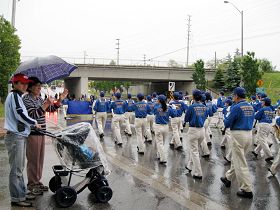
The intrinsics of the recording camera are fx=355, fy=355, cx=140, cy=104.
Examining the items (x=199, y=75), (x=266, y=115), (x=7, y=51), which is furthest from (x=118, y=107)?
(x=199, y=75)

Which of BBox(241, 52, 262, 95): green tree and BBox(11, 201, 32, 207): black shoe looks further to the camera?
BBox(241, 52, 262, 95): green tree

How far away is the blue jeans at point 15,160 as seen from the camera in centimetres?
595

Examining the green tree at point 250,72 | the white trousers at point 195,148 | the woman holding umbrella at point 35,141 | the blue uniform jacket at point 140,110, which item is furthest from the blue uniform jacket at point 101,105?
the green tree at point 250,72

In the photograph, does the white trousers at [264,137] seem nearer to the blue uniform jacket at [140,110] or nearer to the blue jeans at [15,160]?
the blue uniform jacket at [140,110]

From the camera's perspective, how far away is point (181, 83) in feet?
172

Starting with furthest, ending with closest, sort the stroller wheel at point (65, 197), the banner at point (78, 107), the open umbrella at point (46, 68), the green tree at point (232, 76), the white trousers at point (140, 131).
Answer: the green tree at point (232, 76)
the banner at point (78, 107)
the white trousers at point (140, 131)
the open umbrella at point (46, 68)
the stroller wheel at point (65, 197)

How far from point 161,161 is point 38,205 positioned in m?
4.47

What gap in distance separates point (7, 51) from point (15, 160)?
30.2m

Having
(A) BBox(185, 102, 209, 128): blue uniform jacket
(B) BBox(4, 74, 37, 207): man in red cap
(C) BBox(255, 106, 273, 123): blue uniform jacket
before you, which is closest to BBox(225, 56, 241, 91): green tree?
(C) BBox(255, 106, 273, 123): blue uniform jacket

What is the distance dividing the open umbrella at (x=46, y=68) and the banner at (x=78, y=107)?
63.2ft

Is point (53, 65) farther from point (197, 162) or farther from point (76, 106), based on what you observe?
point (76, 106)

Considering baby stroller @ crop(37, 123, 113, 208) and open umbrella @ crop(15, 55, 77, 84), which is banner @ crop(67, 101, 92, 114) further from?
baby stroller @ crop(37, 123, 113, 208)

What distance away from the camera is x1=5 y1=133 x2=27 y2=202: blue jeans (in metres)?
5.95

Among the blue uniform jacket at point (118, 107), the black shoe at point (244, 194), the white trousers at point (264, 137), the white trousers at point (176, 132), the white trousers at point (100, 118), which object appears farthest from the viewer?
the white trousers at point (100, 118)
